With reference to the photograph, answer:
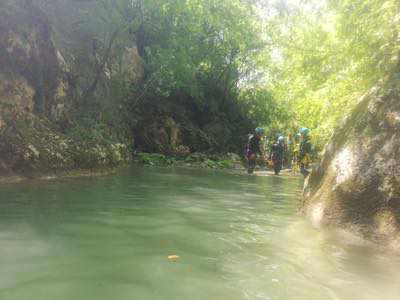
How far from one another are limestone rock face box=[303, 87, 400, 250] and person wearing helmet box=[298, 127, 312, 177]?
6.95 metres

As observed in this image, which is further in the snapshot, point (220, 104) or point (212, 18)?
point (220, 104)

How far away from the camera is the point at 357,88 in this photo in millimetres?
9336

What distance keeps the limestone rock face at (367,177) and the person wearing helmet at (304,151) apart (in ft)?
22.8

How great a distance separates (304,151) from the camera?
42.3 feet

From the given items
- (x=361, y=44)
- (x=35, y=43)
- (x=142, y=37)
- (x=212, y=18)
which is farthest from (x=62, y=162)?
(x=142, y=37)

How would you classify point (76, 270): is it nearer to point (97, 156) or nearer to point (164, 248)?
point (164, 248)

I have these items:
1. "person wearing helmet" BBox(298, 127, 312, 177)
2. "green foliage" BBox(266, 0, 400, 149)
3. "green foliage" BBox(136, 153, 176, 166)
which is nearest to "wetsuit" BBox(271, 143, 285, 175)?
"green foliage" BBox(266, 0, 400, 149)

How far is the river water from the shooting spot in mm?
2678

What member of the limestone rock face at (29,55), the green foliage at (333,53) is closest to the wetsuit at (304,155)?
the green foliage at (333,53)

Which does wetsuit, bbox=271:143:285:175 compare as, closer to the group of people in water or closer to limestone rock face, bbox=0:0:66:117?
the group of people in water

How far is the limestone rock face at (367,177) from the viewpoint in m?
4.31

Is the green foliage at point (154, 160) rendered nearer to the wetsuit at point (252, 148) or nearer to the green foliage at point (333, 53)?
the wetsuit at point (252, 148)

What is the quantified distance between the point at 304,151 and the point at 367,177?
331 inches

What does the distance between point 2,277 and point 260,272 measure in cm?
195
